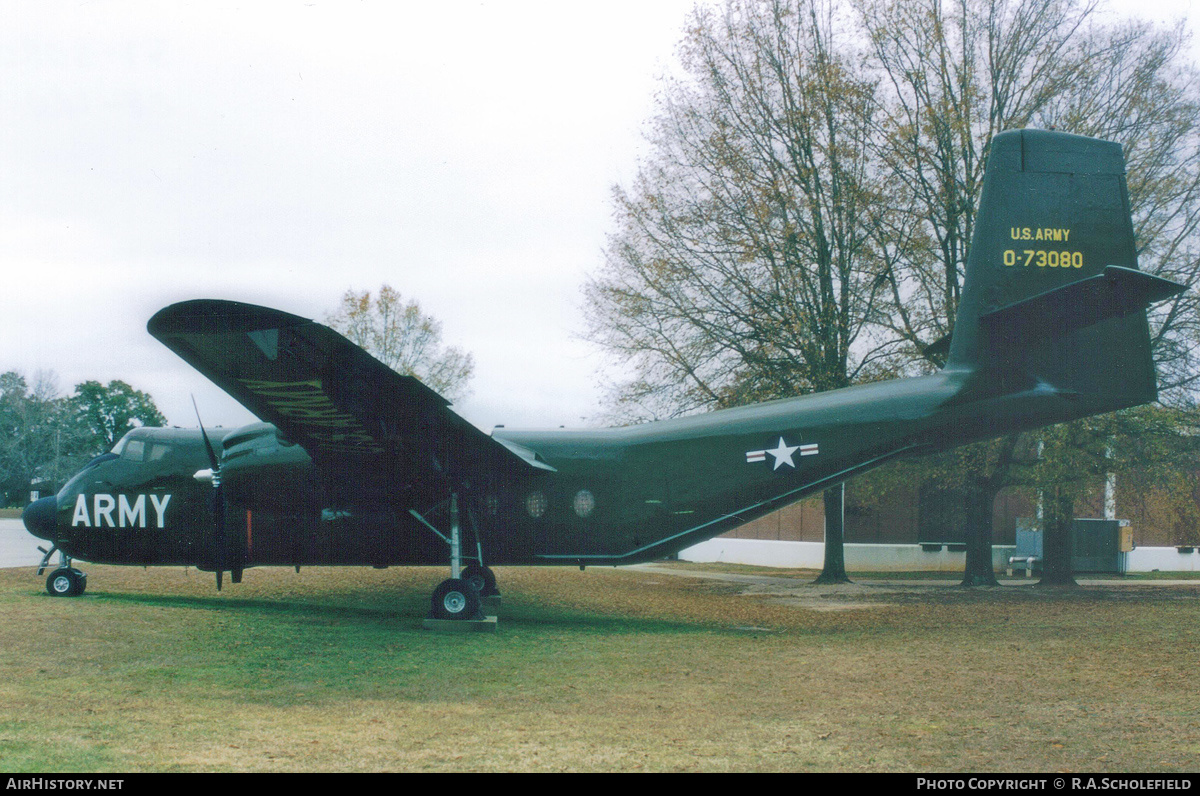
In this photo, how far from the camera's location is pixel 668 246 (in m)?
23.0

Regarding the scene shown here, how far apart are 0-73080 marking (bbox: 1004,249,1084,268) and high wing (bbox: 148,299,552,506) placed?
805 centimetres

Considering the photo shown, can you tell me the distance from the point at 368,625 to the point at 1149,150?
19.6 metres

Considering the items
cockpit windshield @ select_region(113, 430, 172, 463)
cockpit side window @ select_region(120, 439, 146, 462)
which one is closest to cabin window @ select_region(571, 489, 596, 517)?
cockpit windshield @ select_region(113, 430, 172, 463)

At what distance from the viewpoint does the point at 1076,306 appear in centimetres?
1291

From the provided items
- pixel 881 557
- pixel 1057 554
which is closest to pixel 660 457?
pixel 1057 554

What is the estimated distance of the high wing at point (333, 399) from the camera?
10141 mm

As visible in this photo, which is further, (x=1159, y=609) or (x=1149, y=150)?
(x=1149, y=150)

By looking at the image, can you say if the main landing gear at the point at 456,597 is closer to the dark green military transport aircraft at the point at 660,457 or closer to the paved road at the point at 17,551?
the dark green military transport aircraft at the point at 660,457

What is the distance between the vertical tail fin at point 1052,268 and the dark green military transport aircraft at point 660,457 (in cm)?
2

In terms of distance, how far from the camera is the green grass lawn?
21.1 feet

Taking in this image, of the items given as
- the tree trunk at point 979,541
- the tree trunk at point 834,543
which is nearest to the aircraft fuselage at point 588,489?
the tree trunk at point 979,541

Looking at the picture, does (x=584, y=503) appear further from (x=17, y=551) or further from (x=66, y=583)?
(x=17, y=551)

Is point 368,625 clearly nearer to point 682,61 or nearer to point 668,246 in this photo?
point 668,246

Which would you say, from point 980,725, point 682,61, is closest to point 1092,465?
point 682,61
